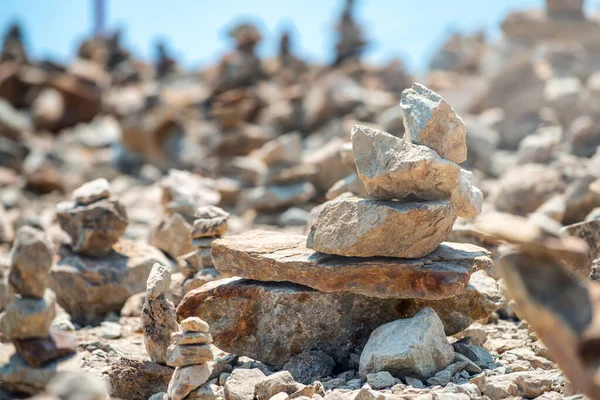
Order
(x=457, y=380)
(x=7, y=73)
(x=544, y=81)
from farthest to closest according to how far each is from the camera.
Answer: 1. (x=7, y=73)
2. (x=544, y=81)
3. (x=457, y=380)

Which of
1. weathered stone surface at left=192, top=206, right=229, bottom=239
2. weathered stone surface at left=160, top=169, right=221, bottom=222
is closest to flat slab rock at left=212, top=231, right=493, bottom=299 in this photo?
weathered stone surface at left=192, top=206, right=229, bottom=239

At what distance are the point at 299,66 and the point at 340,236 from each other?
22.7 m

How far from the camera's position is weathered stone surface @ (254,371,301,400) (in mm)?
4379

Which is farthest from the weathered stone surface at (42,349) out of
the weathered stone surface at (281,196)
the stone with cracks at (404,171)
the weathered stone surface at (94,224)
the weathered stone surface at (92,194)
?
the weathered stone surface at (281,196)

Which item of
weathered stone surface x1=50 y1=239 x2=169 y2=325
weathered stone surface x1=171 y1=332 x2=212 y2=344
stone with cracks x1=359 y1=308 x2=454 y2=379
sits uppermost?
weathered stone surface x1=171 y1=332 x2=212 y2=344

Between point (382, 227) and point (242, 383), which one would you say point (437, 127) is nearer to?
point (382, 227)

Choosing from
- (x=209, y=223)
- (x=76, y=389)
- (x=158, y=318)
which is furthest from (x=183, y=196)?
(x=76, y=389)

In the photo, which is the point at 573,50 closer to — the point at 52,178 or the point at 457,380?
the point at 52,178

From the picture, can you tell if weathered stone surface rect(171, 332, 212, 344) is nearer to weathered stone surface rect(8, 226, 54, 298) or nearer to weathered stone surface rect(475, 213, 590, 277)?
weathered stone surface rect(8, 226, 54, 298)

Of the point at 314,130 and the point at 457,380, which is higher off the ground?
the point at 457,380

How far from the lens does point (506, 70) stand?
16.5 m

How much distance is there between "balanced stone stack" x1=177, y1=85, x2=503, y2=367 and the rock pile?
211 cm

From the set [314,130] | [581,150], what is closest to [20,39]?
[314,130]

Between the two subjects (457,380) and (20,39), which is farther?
(20,39)
